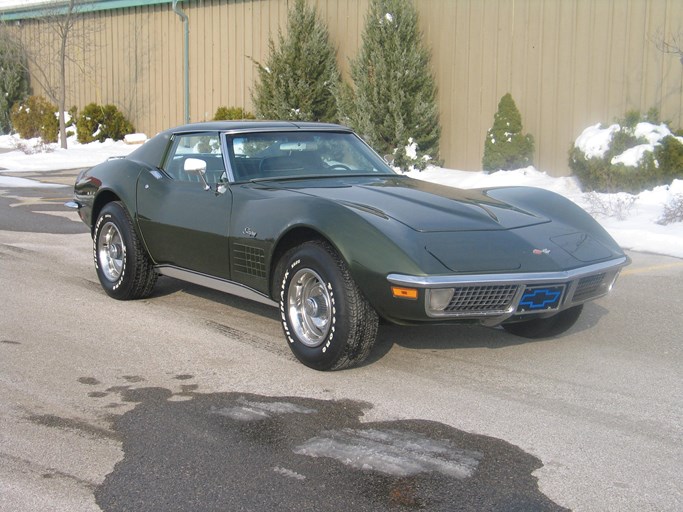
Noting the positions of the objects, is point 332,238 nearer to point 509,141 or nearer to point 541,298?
point 541,298

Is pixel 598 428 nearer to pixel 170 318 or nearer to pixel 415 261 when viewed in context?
pixel 415 261

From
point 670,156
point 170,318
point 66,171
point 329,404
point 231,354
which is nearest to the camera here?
point 329,404

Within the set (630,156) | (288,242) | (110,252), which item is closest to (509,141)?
(630,156)

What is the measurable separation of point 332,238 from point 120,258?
2.59 m

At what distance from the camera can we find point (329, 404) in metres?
4.61

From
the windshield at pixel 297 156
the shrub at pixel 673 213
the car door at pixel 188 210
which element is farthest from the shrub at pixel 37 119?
the windshield at pixel 297 156

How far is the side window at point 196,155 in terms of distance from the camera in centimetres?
623

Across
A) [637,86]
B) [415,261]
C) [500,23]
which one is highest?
[500,23]

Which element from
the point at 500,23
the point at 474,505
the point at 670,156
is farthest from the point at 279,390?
the point at 500,23

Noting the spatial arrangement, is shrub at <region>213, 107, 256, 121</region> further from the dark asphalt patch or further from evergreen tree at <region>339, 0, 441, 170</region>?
the dark asphalt patch

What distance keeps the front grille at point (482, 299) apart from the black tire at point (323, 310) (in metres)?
0.48

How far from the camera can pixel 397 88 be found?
16.0 meters

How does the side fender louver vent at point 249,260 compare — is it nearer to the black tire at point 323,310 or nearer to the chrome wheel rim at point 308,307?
the black tire at point 323,310

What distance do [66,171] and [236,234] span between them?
14.0 metres
